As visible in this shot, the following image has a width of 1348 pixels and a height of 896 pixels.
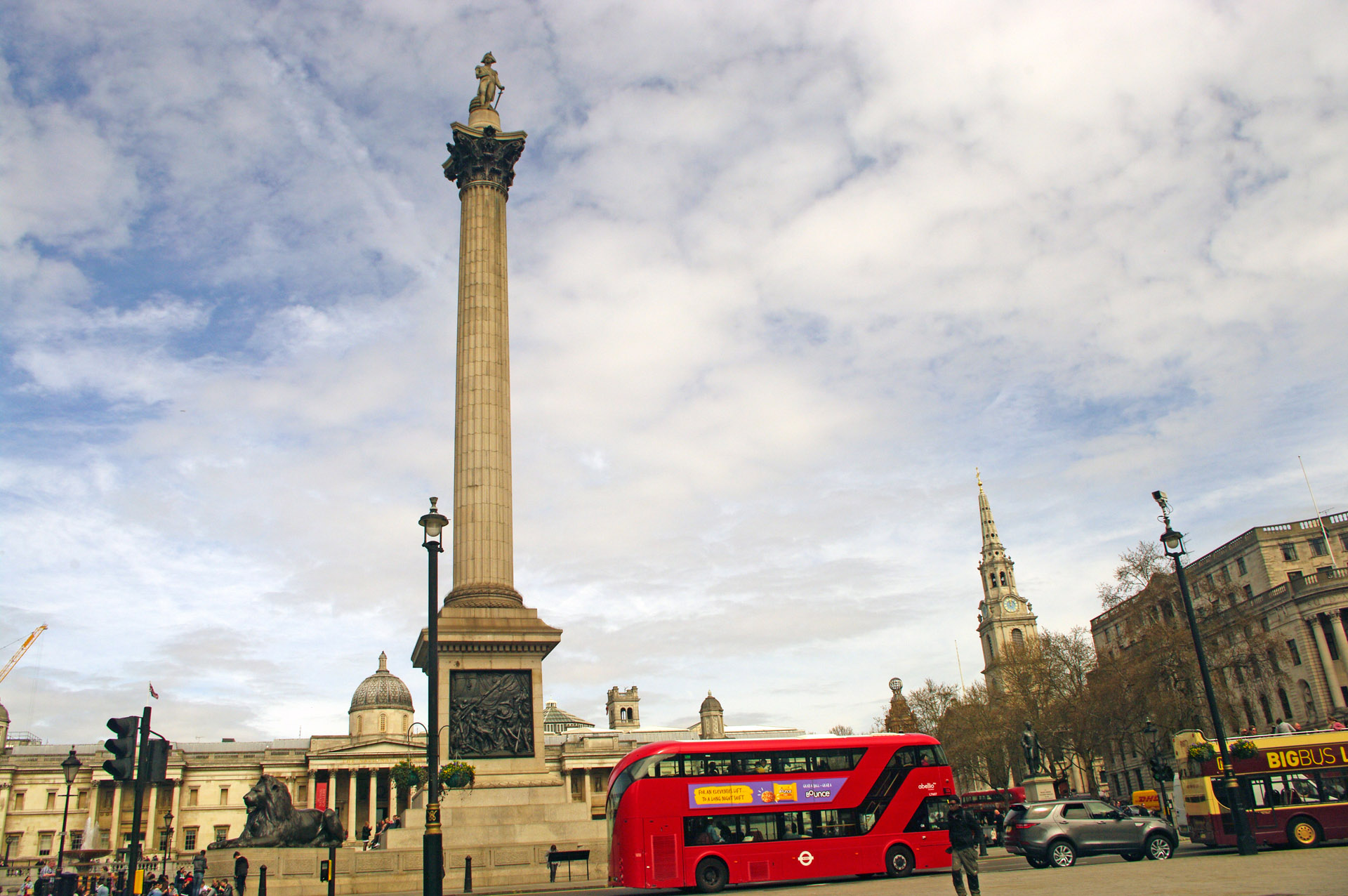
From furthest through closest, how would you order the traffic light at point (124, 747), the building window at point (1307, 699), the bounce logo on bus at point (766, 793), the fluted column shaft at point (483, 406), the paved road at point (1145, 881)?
1. the building window at point (1307, 699)
2. the fluted column shaft at point (483, 406)
3. the bounce logo on bus at point (766, 793)
4. the paved road at point (1145, 881)
5. the traffic light at point (124, 747)

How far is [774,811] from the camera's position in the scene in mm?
23141

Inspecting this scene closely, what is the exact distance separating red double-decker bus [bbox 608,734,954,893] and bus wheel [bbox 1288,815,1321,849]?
897cm

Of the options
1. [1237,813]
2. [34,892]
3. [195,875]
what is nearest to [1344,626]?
[1237,813]

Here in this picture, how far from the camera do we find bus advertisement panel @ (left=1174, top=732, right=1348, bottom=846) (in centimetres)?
2431

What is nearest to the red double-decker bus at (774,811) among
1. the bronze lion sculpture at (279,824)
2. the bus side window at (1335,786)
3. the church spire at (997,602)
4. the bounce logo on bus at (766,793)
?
the bounce logo on bus at (766,793)

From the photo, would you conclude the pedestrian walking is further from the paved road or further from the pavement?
the paved road

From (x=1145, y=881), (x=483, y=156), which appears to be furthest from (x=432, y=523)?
(x=483, y=156)

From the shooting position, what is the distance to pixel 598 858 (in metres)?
29.7

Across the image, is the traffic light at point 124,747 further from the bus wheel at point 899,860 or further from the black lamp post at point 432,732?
the bus wheel at point 899,860

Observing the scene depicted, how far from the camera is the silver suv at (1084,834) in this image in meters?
24.0

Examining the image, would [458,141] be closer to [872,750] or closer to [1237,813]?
[872,750]

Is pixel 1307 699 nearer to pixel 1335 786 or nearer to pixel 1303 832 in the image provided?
pixel 1335 786

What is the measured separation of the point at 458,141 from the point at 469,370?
1122cm

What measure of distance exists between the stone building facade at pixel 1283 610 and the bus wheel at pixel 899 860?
3314cm
